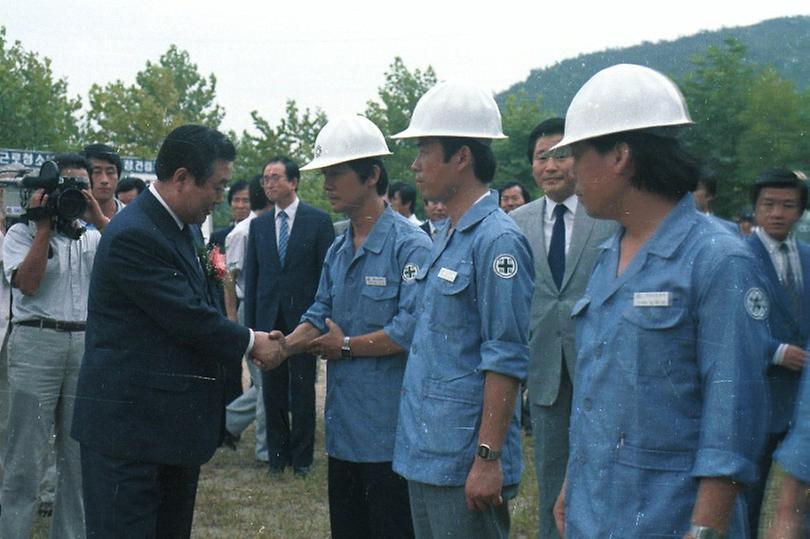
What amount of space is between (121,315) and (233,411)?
529cm

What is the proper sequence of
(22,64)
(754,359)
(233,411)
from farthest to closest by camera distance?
1. (22,64)
2. (233,411)
3. (754,359)

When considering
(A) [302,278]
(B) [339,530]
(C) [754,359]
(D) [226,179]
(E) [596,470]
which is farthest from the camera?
(A) [302,278]

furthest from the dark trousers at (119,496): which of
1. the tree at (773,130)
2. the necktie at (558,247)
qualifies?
the tree at (773,130)

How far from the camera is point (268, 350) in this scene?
454cm

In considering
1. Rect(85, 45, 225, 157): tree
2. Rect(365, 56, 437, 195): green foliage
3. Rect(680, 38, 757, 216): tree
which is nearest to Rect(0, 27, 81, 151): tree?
Rect(85, 45, 225, 157): tree

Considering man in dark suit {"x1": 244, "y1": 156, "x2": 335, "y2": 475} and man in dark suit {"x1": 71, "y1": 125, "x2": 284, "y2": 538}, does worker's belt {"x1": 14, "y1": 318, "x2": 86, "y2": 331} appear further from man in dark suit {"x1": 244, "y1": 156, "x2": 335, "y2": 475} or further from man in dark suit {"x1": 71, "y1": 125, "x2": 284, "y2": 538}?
man in dark suit {"x1": 244, "y1": 156, "x2": 335, "y2": 475}

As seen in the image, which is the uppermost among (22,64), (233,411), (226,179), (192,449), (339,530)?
(22,64)

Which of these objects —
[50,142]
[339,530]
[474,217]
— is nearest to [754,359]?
[474,217]

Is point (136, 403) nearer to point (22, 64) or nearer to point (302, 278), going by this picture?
point (302, 278)

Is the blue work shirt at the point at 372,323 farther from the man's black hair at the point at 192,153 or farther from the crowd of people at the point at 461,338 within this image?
the man's black hair at the point at 192,153

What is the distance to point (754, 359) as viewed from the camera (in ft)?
7.27

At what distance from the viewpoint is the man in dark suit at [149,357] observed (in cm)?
371

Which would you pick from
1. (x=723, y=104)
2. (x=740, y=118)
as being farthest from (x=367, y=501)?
(x=723, y=104)

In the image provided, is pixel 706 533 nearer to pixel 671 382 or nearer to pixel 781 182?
pixel 671 382
